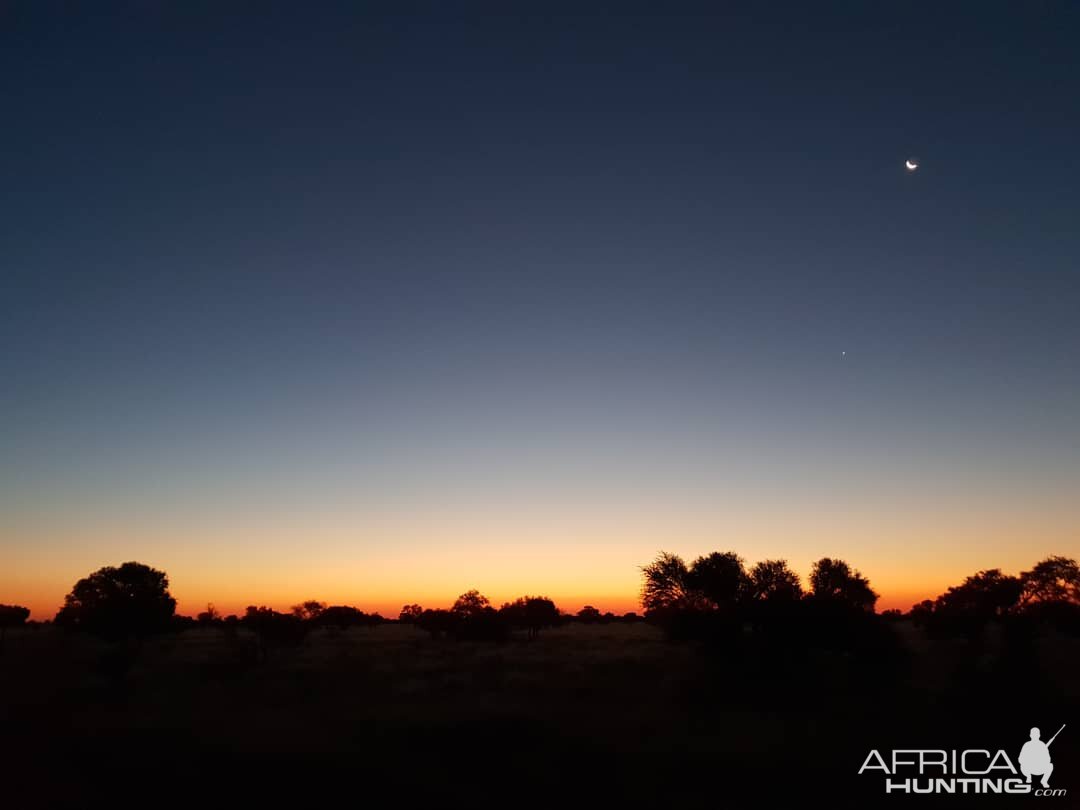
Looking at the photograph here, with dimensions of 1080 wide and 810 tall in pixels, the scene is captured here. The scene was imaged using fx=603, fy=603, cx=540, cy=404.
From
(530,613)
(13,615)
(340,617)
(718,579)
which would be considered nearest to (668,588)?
(718,579)

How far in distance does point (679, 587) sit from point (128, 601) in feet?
148

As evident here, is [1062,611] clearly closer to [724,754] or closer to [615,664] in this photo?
[615,664]

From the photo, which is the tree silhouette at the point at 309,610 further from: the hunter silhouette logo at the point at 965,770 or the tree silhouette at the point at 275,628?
the hunter silhouette logo at the point at 965,770

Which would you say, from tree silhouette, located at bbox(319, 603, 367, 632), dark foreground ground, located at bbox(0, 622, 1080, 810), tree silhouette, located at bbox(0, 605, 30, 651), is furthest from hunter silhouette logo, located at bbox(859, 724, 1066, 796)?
tree silhouette, located at bbox(0, 605, 30, 651)

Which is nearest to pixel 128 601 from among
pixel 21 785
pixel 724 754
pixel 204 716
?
pixel 204 716

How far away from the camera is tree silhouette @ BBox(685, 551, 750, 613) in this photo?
39875mm

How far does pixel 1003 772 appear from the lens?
20578 millimetres

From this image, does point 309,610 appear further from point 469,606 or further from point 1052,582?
point 1052,582

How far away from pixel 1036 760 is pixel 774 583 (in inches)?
800

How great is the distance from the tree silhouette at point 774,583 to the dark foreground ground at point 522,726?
14.0ft

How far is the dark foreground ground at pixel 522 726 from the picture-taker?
18.3 m

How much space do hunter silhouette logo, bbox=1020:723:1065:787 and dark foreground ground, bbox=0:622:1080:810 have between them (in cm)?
74

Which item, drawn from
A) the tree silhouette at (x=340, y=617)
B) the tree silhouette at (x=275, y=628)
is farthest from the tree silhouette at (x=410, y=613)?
the tree silhouette at (x=275, y=628)

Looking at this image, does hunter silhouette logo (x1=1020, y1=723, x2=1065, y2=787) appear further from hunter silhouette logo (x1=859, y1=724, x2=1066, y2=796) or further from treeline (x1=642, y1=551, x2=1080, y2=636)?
treeline (x1=642, y1=551, x2=1080, y2=636)
